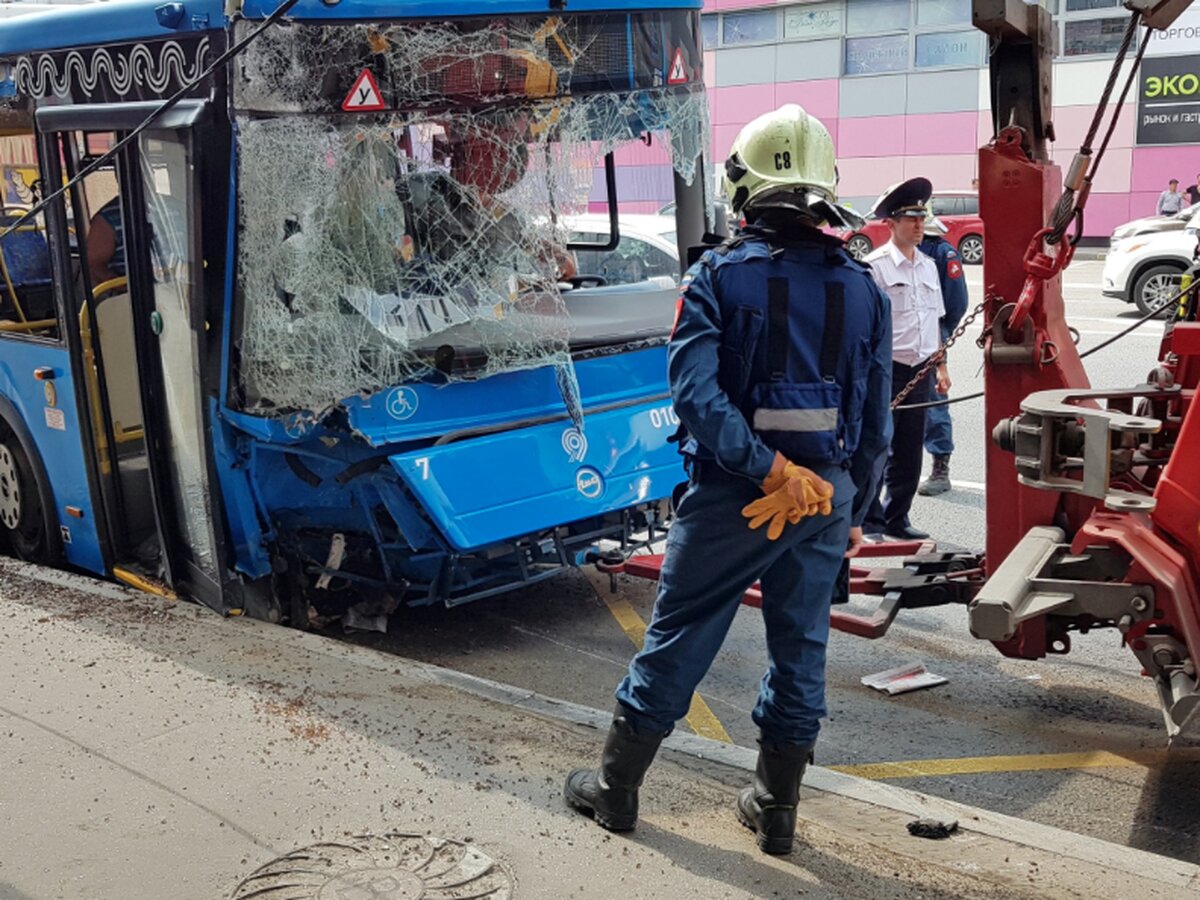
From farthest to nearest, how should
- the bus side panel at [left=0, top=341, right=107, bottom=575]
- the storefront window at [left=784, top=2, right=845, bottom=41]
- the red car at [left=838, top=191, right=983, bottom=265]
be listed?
the storefront window at [left=784, top=2, right=845, bottom=41], the red car at [left=838, top=191, right=983, bottom=265], the bus side panel at [left=0, top=341, right=107, bottom=575]

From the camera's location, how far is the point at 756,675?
18.2 feet

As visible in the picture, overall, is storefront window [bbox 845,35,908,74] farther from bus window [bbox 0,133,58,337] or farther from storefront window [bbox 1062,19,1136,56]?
bus window [bbox 0,133,58,337]

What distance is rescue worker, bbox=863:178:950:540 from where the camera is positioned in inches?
286

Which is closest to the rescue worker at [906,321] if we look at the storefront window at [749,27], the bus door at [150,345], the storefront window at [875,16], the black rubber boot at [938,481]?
the black rubber boot at [938,481]

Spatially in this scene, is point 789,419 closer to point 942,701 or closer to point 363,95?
point 942,701

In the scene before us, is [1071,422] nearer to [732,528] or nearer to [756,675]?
[732,528]

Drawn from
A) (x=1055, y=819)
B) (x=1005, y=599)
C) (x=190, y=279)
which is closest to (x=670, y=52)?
(x=190, y=279)

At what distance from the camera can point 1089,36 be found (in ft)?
96.8

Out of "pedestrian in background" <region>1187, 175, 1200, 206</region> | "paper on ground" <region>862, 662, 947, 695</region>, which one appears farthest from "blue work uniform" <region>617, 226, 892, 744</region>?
"pedestrian in background" <region>1187, 175, 1200, 206</region>

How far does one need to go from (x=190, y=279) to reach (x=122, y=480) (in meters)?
1.42

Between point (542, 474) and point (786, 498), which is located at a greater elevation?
point (786, 498)

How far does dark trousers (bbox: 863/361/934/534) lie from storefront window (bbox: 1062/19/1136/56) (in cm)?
2496

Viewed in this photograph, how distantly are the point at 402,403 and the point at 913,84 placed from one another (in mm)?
29739

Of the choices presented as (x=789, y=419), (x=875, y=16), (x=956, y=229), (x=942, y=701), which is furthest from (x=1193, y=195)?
(x=789, y=419)
